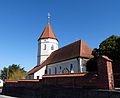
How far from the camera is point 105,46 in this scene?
2994 centimetres

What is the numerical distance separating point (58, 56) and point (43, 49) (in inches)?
411

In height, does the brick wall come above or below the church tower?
below

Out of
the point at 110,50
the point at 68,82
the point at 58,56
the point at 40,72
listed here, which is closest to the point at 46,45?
the point at 40,72

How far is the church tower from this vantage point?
57.9 meters

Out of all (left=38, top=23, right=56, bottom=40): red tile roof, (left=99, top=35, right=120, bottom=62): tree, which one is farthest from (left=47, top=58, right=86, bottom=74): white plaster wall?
(left=38, top=23, right=56, bottom=40): red tile roof

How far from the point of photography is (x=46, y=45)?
2286 inches

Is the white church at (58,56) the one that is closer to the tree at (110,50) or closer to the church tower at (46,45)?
the church tower at (46,45)

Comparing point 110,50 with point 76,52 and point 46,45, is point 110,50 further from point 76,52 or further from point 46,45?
point 46,45

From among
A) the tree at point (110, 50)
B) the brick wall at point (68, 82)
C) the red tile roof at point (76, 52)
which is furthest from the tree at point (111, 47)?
the brick wall at point (68, 82)

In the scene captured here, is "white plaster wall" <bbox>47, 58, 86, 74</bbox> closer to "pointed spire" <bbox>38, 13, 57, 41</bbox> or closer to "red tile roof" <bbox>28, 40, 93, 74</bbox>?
"red tile roof" <bbox>28, 40, 93, 74</bbox>

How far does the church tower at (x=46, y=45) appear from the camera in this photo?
190 feet

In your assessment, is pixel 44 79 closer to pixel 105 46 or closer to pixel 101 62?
pixel 101 62

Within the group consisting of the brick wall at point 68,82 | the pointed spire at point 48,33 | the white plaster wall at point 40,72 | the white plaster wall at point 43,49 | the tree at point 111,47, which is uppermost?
the pointed spire at point 48,33

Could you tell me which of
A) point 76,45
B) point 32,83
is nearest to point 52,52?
point 76,45
